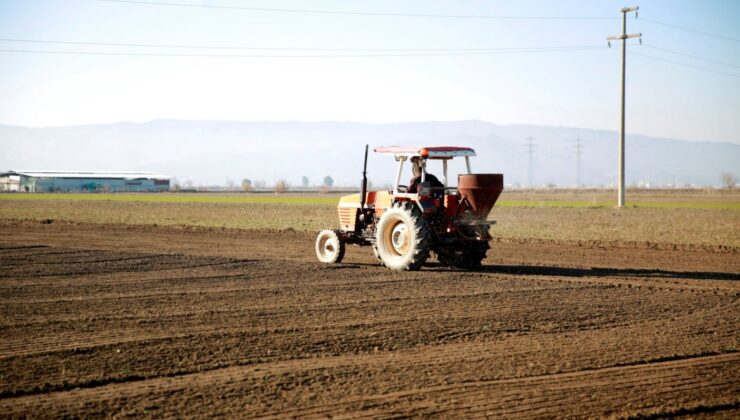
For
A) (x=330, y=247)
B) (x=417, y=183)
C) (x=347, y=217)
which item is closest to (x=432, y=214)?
(x=417, y=183)

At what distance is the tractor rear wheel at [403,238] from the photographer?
53.5ft

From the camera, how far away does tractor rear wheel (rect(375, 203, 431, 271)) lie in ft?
53.5

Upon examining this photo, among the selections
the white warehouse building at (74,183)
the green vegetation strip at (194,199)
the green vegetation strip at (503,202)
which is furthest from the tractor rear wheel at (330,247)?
the white warehouse building at (74,183)

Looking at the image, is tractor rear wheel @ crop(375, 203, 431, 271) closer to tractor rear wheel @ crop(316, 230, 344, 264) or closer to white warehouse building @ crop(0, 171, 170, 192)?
tractor rear wheel @ crop(316, 230, 344, 264)

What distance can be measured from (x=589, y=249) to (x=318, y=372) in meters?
16.6

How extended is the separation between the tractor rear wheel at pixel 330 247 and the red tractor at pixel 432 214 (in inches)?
35.7

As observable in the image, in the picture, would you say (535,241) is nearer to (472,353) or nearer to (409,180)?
(409,180)

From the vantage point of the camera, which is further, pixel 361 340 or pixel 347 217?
pixel 347 217

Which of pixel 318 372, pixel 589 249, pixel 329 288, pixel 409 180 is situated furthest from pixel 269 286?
pixel 589 249

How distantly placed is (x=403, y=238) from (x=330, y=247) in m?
2.59

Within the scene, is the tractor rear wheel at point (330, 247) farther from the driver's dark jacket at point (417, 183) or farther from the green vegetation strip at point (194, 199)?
the green vegetation strip at point (194, 199)

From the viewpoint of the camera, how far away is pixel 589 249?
2392 centimetres

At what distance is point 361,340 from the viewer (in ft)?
34.0

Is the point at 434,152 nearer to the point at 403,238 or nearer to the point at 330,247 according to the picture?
the point at 403,238
